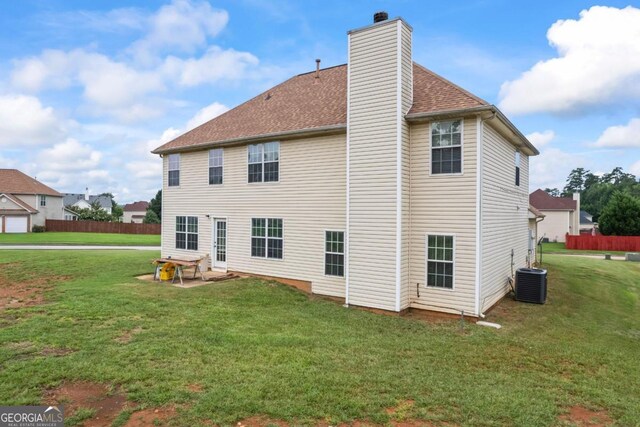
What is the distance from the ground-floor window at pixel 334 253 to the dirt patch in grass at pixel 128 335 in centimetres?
587

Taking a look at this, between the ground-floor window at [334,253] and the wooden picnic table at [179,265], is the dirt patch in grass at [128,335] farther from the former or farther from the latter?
the ground-floor window at [334,253]

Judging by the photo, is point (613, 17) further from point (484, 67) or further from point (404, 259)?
point (404, 259)

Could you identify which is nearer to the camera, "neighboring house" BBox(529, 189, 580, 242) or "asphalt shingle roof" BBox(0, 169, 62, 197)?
"asphalt shingle roof" BBox(0, 169, 62, 197)

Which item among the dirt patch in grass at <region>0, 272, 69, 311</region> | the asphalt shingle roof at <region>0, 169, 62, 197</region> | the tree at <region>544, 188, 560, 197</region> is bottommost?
the dirt patch in grass at <region>0, 272, 69, 311</region>

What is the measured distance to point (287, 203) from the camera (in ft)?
42.0

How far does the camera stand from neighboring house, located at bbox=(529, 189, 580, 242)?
43.9 metres

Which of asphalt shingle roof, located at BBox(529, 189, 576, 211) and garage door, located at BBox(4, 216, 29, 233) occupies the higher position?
asphalt shingle roof, located at BBox(529, 189, 576, 211)

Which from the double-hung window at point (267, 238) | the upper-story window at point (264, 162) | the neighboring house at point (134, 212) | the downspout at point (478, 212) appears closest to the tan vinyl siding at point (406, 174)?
the downspout at point (478, 212)

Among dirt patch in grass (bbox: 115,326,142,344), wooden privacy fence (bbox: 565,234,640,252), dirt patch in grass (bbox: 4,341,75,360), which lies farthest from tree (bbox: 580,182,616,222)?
dirt patch in grass (bbox: 4,341,75,360)

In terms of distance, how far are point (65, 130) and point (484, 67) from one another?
36446 mm

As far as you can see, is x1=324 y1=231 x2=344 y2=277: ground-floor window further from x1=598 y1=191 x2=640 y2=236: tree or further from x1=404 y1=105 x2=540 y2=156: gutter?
x1=598 y1=191 x2=640 y2=236: tree

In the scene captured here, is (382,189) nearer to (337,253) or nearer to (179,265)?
(337,253)

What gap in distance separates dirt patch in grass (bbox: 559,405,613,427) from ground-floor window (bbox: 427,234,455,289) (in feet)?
16.4

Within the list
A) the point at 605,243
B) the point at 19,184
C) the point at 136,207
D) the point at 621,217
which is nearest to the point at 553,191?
the point at 621,217
